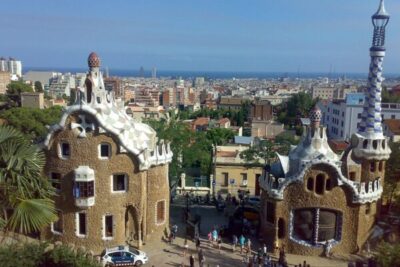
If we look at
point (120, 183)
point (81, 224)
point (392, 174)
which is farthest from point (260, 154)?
point (81, 224)

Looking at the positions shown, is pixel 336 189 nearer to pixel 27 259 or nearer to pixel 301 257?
pixel 301 257

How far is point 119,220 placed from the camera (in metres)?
29.3

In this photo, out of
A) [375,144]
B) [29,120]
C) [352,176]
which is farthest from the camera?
[29,120]

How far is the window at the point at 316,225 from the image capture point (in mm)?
28891

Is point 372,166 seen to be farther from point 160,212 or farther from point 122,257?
point 122,257

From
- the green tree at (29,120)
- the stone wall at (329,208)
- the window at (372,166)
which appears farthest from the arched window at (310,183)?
the green tree at (29,120)

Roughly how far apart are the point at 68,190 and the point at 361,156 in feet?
64.7

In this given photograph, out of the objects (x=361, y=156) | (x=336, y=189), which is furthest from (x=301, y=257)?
(x=361, y=156)

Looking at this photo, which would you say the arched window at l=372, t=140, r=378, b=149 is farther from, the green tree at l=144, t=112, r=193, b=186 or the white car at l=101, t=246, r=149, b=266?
the green tree at l=144, t=112, r=193, b=186

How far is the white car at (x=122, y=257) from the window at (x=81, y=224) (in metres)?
2.95

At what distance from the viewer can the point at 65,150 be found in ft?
93.2

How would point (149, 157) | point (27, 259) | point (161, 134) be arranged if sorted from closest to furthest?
point (27, 259) → point (149, 157) → point (161, 134)

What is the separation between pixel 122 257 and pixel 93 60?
41.5 ft

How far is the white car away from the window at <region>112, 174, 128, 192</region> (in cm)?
411
